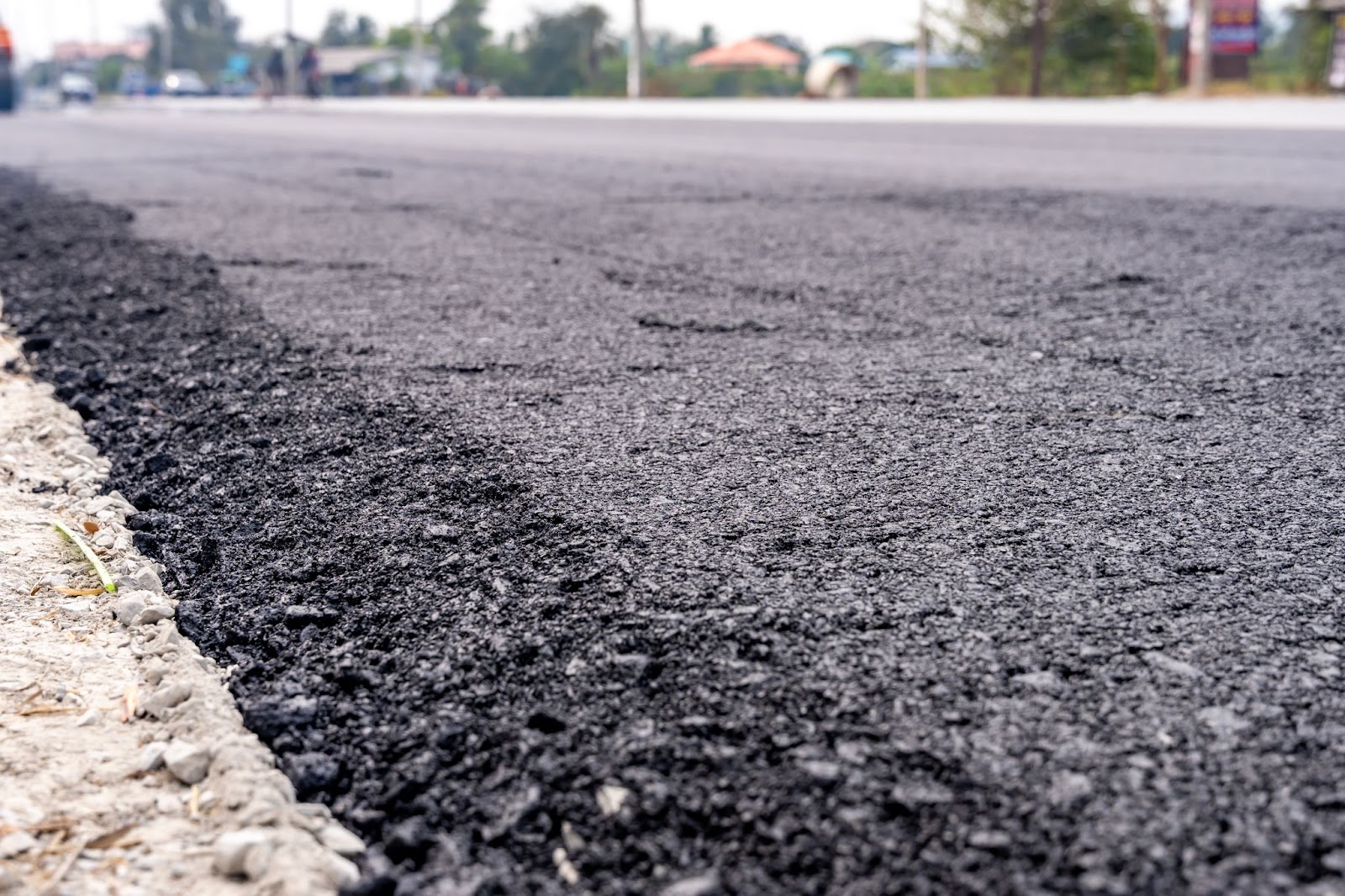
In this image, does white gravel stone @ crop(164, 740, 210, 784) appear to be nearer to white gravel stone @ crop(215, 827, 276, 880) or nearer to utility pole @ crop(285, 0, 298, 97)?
white gravel stone @ crop(215, 827, 276, 880)

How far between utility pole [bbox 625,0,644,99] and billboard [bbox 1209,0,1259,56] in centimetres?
1755

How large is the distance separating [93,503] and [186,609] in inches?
28.6

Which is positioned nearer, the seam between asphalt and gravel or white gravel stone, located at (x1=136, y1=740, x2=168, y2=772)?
the seam between asphalt and gravel

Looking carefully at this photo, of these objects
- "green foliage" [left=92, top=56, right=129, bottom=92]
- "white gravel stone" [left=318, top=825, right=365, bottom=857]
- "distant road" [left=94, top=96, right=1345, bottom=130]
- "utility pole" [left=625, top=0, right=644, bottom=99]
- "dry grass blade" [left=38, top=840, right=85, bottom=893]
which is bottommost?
"dry grass blade" [left=38, top=840, right=85, bottom=893]

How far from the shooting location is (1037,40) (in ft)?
140

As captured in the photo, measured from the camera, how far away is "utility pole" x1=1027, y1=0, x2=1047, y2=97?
4284 centimetres

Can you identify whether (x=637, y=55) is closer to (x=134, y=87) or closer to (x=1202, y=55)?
(x=1202, y=55)

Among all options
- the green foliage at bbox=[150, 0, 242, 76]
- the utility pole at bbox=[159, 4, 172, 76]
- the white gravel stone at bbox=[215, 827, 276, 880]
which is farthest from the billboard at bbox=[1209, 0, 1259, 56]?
the green foliage at bbox=[150, 0, 242, 76]

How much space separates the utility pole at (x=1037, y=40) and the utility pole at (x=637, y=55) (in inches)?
540

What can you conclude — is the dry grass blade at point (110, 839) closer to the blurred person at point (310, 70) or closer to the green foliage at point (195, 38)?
the blurred person at point (310, 70)

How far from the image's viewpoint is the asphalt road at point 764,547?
1464 millimetres

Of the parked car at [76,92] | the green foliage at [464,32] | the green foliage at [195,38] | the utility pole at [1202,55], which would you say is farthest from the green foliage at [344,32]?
the utility pole at [1202,55]

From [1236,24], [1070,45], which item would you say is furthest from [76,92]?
[1236,24]

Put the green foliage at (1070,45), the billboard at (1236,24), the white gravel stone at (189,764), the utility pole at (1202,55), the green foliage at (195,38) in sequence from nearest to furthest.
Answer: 1. the white gravel stone at (189,764)
2. the utility pole at (1202,55)
3. the billboard at (1236,24)
4. the green foliage at (1070,45)
5. the green foliage at (195,38)
